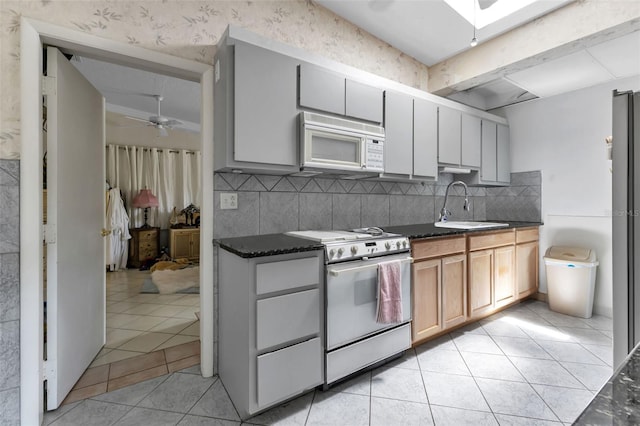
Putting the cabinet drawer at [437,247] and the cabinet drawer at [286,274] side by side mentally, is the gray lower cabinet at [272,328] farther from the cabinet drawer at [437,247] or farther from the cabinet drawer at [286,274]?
the cabinet drawer at [437,247]

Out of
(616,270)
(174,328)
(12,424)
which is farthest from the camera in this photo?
(174,328)

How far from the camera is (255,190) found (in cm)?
206

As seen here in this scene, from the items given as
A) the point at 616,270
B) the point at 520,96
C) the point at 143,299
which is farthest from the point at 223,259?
the point at 520,96

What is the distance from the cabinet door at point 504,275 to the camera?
2.77m

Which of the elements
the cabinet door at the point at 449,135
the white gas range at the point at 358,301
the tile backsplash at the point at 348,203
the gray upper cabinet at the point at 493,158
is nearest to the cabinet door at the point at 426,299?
the white gas range at the point at 358,301

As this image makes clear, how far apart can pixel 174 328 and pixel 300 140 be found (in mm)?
2085

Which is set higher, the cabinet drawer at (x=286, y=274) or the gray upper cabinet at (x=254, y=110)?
the gray upper cabinet at (x=254, y=110)

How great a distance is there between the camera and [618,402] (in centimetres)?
37

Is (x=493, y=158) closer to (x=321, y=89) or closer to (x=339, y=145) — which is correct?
(x=339, y=145)

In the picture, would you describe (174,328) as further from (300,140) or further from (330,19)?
(330,19)

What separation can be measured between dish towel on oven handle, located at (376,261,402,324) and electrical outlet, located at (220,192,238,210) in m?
1.06

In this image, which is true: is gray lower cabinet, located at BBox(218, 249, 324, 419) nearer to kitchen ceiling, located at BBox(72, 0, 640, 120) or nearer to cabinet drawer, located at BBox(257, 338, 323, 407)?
cabinet drawer, located at BBox(257, 338, 323, 407)

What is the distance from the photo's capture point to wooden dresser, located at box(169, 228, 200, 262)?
509cm

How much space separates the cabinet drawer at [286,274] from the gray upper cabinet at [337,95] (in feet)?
3.51
